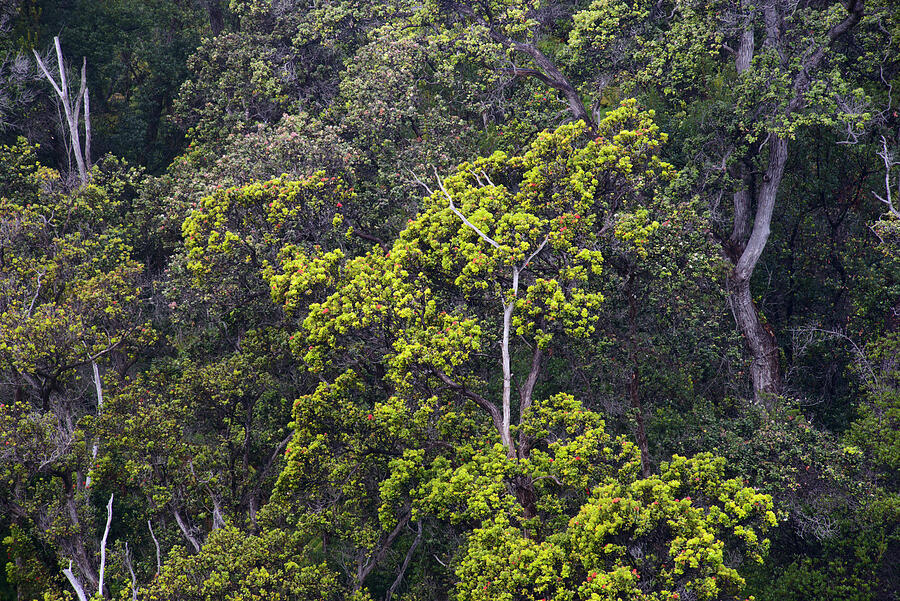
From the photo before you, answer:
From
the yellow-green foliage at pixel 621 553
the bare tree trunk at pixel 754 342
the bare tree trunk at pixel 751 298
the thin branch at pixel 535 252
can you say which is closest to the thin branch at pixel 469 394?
the thin branch at pixel 535 252

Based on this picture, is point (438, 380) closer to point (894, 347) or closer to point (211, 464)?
point (211, 464)

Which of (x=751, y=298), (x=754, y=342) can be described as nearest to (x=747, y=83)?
(x=751, y=298)

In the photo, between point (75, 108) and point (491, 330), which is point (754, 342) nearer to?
point (491, 330)

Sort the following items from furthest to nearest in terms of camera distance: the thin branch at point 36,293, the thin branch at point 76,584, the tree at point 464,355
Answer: the thin branch at point 36,293
the thin branch at point 76,584
the tree at point 464,355

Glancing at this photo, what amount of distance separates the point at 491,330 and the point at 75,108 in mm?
22507

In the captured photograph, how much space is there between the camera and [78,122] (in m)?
33.5

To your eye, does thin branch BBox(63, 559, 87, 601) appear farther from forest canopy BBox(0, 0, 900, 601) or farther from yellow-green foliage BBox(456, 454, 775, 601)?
yellow-green foliage BBox(456, 454, 775, 601)

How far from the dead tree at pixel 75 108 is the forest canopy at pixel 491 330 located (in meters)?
3.80

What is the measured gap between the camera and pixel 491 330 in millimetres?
A: 19156

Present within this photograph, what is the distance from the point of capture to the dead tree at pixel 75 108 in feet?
Result: 103

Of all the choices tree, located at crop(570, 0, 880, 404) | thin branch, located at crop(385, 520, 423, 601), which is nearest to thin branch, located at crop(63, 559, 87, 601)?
thin branch, located at crop(385, 520, 423, 601)

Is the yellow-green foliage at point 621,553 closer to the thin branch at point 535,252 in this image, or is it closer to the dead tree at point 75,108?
the thin branch at point 535,252

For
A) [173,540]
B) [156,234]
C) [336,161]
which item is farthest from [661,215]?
[156,234]

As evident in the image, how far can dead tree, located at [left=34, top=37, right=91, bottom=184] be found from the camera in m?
31.2
